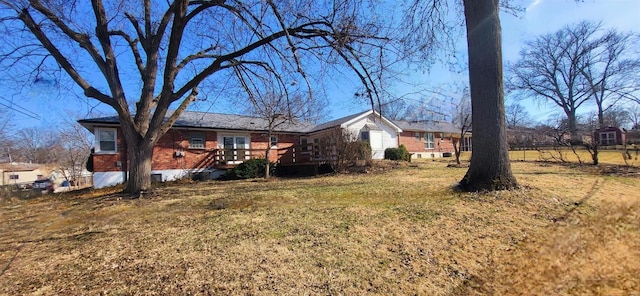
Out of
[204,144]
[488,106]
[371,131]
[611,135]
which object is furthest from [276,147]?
[611,135]

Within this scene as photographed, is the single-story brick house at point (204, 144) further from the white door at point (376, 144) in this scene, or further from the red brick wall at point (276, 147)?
the white door at point (376, 144)

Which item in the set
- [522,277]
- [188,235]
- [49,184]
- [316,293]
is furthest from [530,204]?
[49,184]

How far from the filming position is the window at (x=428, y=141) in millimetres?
30000

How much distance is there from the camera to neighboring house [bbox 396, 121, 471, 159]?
2814 centimetres

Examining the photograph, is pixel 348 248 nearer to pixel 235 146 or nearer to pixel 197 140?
pixel 197 140

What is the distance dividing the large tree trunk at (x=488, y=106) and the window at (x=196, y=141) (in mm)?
13856

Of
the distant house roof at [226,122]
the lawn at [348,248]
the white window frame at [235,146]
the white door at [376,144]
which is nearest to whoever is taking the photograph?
the lawn at [348,248]

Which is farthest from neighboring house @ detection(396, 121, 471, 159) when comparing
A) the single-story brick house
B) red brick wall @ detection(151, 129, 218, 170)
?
red brick wall @ detection(151, 129, 218, 170)

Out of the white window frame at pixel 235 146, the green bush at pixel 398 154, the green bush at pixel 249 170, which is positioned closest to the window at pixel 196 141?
the white window frame at pixel 235 146

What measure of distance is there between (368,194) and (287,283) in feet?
14.2

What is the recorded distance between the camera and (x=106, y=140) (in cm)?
1340

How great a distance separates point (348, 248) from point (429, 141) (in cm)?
2941

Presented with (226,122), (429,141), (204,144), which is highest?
(226,122)

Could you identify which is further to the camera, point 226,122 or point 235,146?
point 226,122
